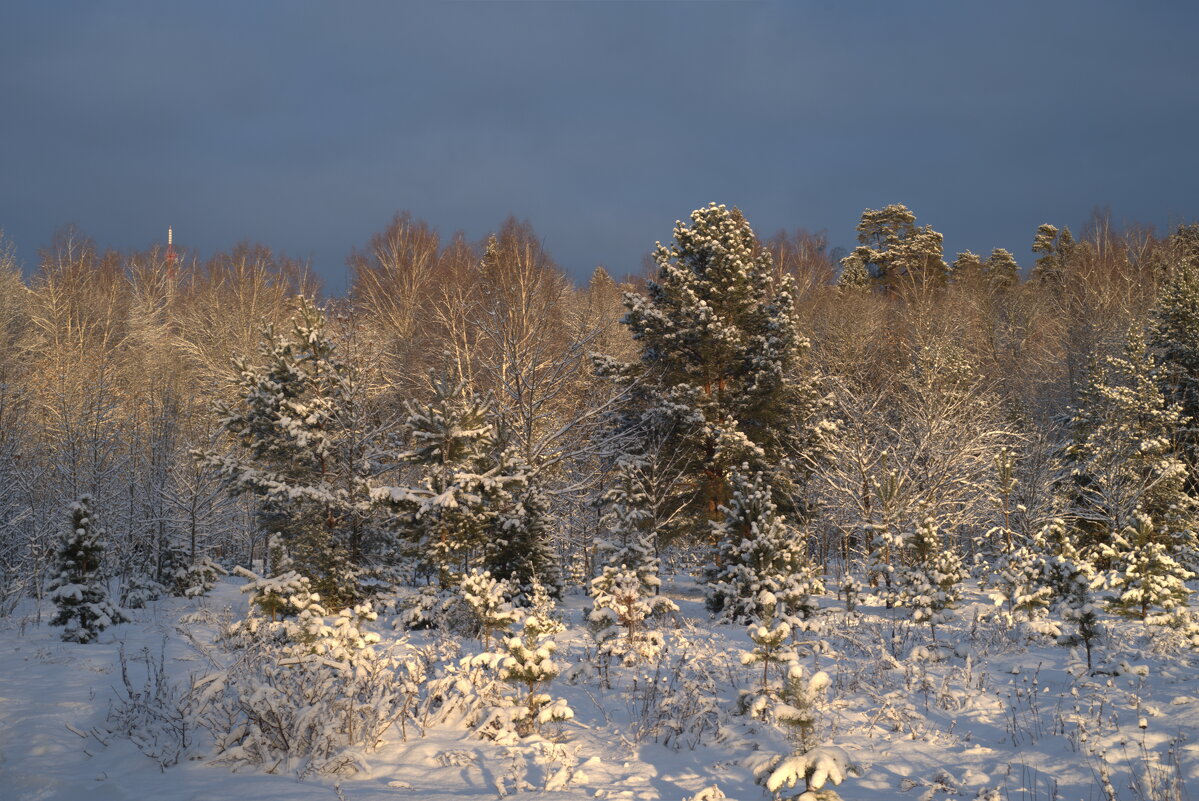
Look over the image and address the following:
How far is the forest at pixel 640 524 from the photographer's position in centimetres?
637

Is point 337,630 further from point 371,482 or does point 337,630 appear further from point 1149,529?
point 1149,529

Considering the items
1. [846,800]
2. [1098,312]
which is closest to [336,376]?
[846,800]

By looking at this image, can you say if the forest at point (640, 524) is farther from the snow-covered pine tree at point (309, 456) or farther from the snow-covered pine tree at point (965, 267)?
the snow-covered pine tree at point (965, 267)

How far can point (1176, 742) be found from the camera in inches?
215

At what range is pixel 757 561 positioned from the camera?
42.0 feet

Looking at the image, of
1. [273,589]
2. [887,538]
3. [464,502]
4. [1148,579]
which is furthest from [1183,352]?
[273,589]

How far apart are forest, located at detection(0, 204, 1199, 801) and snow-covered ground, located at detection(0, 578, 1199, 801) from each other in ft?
0.22

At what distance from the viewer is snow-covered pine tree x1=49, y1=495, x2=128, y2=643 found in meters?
11.3

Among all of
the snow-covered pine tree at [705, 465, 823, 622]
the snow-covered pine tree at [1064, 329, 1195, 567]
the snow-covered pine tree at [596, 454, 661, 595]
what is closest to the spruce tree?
the snow-covered pine tree at [596, 454, 661, 595]

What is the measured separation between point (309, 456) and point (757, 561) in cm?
918

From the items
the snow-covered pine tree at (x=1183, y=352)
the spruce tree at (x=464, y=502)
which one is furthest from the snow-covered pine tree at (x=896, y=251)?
the spruce tree at (x=464, y=502)

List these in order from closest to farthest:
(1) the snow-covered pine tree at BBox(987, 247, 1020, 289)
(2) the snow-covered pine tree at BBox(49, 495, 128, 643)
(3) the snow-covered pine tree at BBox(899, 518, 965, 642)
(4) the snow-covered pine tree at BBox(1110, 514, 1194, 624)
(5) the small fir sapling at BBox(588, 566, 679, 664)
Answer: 1. (5) the small fir sapling at BBox(588, 566, 679, 664)
2. (4) the snow-covered pine tree at BBox(1110, 514, 1194, 624)
3. (3) the snow-covered pine tree at BBox(899, 518, 965, 642)
4. (2) the snow-covered pine tree at BBox(49, 495, 128, 643)
5. (1) the snow-covered pine tree at BBox(987, 247, 1020, 289)

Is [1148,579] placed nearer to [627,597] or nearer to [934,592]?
[934,592]

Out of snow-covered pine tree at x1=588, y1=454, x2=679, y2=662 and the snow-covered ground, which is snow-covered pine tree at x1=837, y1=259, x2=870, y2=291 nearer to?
snow-covered pine tree at x1=588, y1=454, x2=679, y2=662
